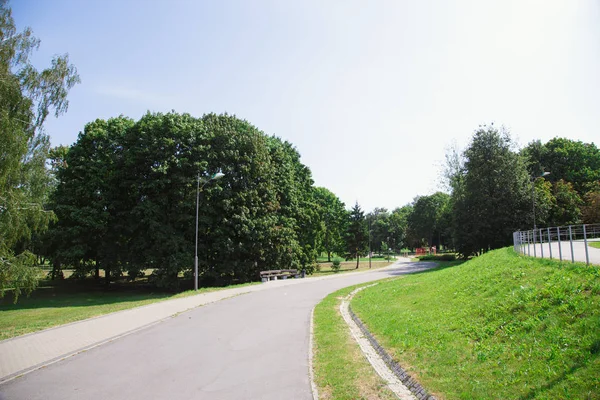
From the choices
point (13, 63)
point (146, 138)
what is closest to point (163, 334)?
point (13, 63)

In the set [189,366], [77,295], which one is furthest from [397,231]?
[189,366]

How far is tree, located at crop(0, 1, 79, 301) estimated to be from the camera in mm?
14406

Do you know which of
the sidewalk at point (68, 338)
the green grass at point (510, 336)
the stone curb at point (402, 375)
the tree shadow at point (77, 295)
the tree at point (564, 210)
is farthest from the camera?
the tree at point (564, 210)

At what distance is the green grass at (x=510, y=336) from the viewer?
495 centimetres

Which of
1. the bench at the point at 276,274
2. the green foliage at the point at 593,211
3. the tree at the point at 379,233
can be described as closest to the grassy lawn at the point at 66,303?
the bench at the point at 276,274

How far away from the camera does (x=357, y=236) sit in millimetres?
53969

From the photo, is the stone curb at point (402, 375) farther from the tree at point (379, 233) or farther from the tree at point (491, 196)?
the tree at point (379, 233)

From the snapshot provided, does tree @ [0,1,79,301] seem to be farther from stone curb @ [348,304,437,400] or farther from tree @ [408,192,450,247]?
tree @ [408,192,450,247]

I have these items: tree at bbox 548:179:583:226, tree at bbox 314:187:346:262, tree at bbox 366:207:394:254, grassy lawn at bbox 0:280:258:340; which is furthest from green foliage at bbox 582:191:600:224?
tree at bbox 366:207:394:254

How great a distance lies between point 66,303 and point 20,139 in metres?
13.2

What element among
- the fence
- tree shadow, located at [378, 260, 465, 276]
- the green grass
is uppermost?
the fence

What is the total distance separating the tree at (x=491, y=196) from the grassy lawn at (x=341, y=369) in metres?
33.7

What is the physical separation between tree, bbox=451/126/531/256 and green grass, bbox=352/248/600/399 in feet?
102

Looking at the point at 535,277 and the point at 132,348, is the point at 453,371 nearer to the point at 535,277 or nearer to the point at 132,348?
the point at 535,277
